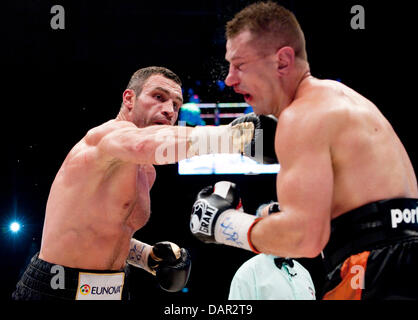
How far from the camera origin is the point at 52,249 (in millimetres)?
1989

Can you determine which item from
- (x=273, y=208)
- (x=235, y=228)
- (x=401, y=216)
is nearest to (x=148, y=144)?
(x=235, y=228)

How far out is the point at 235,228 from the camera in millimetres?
1487

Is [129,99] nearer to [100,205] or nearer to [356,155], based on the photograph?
[100,205]

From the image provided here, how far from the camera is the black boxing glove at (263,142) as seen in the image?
1.77 meters

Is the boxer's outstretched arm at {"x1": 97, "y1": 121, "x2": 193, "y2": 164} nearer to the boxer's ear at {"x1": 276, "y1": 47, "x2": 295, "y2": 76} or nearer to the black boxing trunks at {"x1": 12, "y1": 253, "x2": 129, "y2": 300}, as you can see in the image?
the boxer's ear at {"x1": 276, "y1": 47, "x2": 295, "y2": 76}

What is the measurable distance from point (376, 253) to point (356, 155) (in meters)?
0.32

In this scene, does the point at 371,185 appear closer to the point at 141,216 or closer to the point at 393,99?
the point at 141,216

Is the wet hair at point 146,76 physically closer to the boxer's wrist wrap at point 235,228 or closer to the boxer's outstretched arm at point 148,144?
the boxer's outstretched arm at point 148,144

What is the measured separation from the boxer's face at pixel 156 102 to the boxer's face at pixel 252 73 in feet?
2.24

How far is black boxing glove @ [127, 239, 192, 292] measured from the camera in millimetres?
2344

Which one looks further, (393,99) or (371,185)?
(393,99)

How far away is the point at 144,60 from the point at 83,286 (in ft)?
11.7

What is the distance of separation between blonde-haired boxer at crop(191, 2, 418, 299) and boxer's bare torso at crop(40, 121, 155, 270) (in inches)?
25.8

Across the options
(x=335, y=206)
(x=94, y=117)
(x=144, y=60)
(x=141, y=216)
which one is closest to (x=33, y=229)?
(x=94, y=117)
